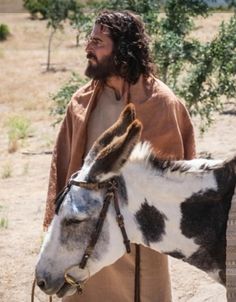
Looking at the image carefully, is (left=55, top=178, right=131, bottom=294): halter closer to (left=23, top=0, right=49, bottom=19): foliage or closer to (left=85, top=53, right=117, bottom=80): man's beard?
(left=85, top=53, right=117, bottom=80): man's beard

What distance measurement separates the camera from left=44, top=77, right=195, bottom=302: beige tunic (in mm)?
2975

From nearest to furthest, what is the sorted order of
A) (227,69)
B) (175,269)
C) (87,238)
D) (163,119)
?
(87,238) < (163,119) < (175,269) < (227,69)

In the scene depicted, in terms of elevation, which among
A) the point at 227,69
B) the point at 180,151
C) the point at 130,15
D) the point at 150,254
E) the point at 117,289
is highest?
the point at 130,15

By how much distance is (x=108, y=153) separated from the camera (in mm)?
2141

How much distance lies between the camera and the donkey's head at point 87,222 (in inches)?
87.0

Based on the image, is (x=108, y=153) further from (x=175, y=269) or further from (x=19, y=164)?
(x=19, y=164)

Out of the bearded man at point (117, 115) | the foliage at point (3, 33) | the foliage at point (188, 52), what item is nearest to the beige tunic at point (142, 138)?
the bearded man at point (117, 115)

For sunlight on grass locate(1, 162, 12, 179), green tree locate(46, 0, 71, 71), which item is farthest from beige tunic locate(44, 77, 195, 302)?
green tree locate(46, 0, 71, 71)

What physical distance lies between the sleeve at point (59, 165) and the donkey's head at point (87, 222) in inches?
32.2

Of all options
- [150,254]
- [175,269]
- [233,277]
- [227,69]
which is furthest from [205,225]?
[227,69]

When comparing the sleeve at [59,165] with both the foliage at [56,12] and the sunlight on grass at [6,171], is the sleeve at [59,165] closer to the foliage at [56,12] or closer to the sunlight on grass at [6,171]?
the sunlight on grass at [6,171]

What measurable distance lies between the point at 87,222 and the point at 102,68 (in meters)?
0.94

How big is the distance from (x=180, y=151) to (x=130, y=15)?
646mm

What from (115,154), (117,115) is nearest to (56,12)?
(117,115)
